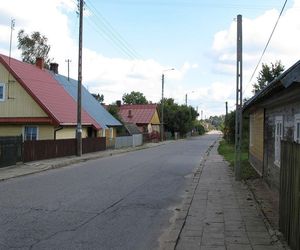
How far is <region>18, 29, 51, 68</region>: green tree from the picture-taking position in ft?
193

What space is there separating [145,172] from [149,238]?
12424 mm

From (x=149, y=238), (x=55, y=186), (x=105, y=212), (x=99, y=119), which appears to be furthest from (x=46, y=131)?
(x=149, y=238)

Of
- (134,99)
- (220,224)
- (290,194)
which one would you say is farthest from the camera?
(134,99)

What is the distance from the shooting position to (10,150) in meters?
22.2

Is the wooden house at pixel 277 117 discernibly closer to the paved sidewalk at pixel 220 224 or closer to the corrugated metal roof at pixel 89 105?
the paved sidewalk at pixel 220 224

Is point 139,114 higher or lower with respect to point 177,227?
higher

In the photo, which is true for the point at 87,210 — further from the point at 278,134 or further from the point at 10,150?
the point at 10,150

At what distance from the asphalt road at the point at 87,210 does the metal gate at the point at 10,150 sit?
3.25 metres

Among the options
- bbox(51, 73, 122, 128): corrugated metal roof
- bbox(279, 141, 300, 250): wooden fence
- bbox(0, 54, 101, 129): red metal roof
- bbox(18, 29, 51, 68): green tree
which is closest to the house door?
bbox(279, 141, 300, 250): wooden fence

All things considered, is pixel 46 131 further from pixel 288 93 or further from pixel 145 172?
pixel 288 93

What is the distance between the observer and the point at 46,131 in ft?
105

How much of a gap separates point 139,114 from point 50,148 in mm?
49620

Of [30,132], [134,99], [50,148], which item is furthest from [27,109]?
[134,99]

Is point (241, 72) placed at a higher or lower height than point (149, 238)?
higher
